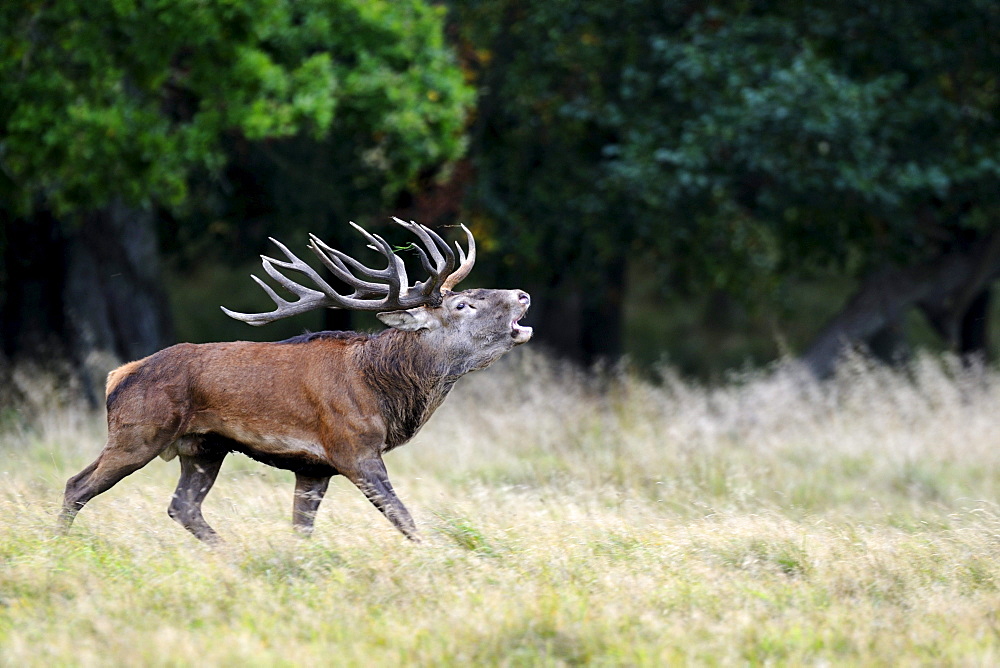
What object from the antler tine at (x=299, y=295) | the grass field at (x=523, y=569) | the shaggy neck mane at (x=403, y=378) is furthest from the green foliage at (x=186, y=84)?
the shaggy neck mane at (x=403, y=378)

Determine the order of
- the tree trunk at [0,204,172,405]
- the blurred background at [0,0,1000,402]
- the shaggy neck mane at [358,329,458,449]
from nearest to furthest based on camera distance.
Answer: the shaggy neck mane at [358,329,458,449] → the blurred background at [0,0,1000,402] → the tree trunk at [0,204,172,405]

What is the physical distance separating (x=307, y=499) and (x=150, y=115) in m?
6.37

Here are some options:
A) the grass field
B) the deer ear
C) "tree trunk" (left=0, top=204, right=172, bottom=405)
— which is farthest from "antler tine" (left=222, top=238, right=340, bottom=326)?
"tree trunk" (left=0, top=204, right=172, bottom=405)

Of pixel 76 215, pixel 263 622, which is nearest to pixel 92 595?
pixel 263 622

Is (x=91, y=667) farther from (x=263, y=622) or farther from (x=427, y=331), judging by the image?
(x=427, y=331)

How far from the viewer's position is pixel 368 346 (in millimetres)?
7230

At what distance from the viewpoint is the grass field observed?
507 centimetres

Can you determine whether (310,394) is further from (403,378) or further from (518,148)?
(518,148)

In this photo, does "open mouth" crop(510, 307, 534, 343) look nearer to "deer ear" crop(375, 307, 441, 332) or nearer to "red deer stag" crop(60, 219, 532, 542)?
"red deer stag" crop(60, 219, 532, 542)

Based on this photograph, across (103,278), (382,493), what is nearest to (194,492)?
(382,493)

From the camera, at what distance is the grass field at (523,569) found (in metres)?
5.07

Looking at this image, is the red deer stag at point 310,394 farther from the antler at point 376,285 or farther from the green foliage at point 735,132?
the green foliage at point 735,132

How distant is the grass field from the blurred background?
382cm

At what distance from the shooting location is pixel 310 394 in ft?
22.7
